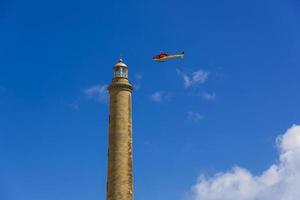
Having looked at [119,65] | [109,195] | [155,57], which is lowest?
[109,195]

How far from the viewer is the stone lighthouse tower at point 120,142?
43344 millimetres

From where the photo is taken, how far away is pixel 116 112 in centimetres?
4569

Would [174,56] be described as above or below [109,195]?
above

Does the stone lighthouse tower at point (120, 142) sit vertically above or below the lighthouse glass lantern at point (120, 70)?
below

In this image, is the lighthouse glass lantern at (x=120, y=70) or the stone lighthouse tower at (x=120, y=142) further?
the lighthouse glass lantern at (x=120, y=70)

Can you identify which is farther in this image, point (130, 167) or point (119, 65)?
point (119, 65)

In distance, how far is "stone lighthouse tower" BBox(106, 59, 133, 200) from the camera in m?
43.3

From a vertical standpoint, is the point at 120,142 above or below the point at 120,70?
below

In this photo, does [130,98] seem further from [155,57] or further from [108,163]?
[155,57]

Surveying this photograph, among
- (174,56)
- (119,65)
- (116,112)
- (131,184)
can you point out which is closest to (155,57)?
(174,56)

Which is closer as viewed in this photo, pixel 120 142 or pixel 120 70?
pixel 120 142

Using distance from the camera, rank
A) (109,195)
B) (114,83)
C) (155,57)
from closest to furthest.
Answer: (109,195) < (114,83) < (155,57)

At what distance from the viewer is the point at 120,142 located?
1753 inches

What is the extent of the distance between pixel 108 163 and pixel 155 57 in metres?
15.6
